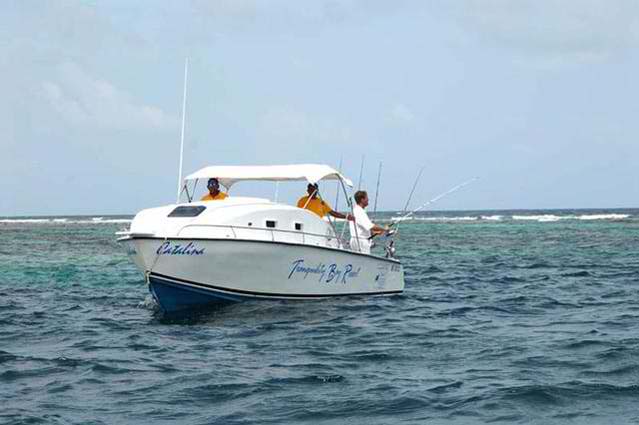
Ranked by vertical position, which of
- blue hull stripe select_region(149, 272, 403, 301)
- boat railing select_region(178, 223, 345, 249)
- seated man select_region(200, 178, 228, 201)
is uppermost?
seated man select_region(200, 178, 228, 201)

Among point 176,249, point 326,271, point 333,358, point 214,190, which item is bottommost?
point 333,358

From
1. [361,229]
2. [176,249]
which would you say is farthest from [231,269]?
[361,229]

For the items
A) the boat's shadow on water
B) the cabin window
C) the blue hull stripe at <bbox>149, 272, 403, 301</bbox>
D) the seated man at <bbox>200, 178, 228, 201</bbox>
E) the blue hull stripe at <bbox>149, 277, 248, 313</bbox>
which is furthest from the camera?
the seated man at <bbox>200, 178, 228, 201</bbox>

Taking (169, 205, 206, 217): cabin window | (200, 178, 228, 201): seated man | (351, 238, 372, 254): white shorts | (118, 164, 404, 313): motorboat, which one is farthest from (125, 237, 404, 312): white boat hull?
(200, 178, 228, 201): seated man

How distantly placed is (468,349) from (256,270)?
16.7 ft

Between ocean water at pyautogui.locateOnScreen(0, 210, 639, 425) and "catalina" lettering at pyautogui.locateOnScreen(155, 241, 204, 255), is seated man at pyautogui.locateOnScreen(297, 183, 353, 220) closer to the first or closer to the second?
ocean water at pyautogui.locateOnScreen(0, 210, 639, 425)

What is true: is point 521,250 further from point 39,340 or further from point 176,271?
point 39,340

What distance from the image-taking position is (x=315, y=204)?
17.3m

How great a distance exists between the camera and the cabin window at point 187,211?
14.9 metres

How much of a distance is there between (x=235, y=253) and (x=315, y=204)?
3.11 meters

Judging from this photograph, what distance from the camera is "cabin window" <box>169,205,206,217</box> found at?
14922 mm

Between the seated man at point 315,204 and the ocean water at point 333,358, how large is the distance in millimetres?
1820

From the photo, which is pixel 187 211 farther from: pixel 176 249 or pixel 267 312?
pixel 267 312

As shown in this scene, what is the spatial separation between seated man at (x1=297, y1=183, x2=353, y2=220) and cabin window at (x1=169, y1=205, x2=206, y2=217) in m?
2.83
